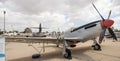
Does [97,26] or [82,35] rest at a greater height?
[97,26]

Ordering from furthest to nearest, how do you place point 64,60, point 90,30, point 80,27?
point 80,27
point 90,30
point 64,60

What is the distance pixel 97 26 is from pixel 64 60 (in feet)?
11.1

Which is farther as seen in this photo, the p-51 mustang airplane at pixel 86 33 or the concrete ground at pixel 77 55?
the concrete ground at pixel 77 55

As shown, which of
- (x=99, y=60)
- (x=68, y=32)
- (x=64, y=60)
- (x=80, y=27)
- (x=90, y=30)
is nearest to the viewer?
(x=99, y=60)

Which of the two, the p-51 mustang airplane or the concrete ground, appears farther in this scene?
the concrete ground

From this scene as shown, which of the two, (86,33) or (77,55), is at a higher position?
Result: (86,33)

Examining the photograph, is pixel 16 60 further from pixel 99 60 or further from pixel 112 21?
pixel 112 21

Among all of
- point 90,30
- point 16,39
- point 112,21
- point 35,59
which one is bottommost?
point 35,59

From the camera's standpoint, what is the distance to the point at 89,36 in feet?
28.5

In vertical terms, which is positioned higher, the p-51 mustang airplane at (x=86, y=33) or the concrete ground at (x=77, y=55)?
the p-51 mustang airplane at (x=86, y=33)

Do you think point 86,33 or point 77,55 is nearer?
point 86,33

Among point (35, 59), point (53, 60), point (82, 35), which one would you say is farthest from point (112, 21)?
point (35, 59)

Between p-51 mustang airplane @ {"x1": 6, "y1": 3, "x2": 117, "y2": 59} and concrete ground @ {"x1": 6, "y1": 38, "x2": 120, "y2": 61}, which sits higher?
p-51 mustang airplane @ {"x1": 6, "y1": 3, "x2": 117, "y2": 59}

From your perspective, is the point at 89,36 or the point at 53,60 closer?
the point at 53,60
